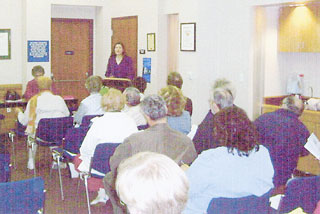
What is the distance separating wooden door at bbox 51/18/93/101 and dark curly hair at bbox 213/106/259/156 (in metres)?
7.79

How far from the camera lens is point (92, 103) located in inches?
234

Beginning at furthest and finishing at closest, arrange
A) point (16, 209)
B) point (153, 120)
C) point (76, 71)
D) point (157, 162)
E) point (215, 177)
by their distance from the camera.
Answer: point (76, 71) → point (153, 120) → point (16, 209) → point (215, 177) → point (157, 162)

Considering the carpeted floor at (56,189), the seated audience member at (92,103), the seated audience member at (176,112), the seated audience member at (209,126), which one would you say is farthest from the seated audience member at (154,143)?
the seated audience member at (92,103)

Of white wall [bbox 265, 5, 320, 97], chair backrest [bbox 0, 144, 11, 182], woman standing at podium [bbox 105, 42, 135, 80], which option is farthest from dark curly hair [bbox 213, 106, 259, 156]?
woman standing at podium [bbox 105, 42, 135, 80]

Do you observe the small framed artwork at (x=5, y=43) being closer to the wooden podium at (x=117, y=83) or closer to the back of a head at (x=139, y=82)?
the wooden podium at (x=117, y=83)

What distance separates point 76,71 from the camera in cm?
1066

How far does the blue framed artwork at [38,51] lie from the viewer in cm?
933

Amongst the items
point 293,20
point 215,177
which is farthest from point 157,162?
point 293,20

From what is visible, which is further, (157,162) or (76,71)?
(76,71)

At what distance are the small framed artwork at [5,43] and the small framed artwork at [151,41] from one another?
2.65 meters

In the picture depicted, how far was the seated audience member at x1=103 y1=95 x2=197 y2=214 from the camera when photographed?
143 inches

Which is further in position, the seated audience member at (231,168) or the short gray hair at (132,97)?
the short gray hair at (132,97)

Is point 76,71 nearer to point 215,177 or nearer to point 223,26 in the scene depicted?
point 223,26

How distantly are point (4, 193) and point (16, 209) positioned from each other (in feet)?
0.57
